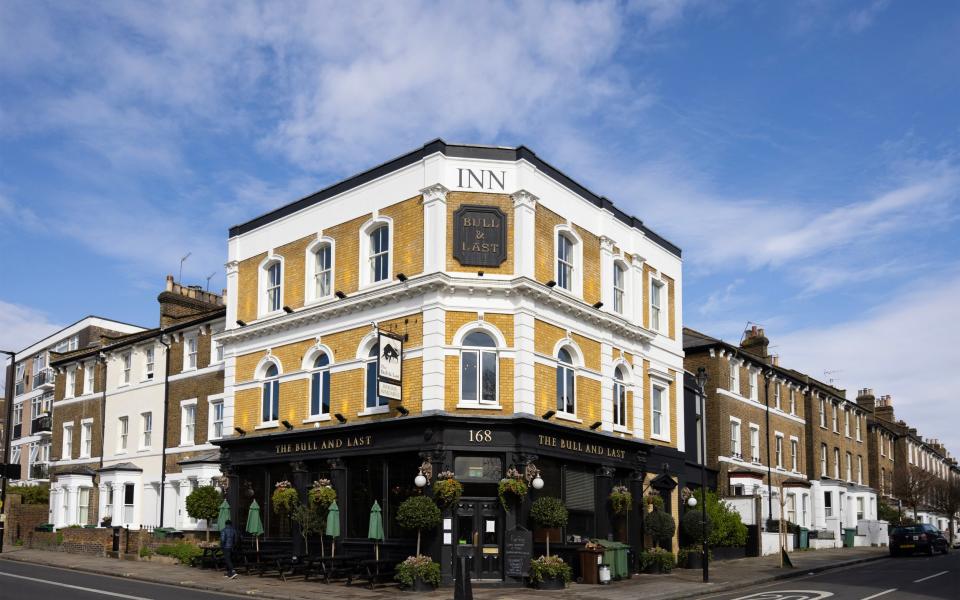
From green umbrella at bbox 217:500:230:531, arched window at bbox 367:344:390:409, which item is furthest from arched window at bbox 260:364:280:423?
arched window at bbox 367:344:390:409

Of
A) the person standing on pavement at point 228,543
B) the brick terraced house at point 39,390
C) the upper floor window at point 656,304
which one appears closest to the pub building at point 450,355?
the upper floor window at point 656,304

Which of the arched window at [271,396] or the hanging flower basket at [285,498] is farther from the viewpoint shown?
the arched window at [271,396]

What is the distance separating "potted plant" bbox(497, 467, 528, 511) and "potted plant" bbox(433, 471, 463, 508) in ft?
3.76

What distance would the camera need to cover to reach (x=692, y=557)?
108ft

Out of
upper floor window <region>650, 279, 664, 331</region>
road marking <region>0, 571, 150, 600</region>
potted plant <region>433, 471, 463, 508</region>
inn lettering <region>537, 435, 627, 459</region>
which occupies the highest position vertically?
upper floor window <region>650, 279, 664, 331</region>

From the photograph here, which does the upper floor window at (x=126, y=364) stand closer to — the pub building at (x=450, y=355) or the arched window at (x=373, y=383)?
the pub building at (x=450, y=355)

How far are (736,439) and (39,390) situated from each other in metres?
42.2

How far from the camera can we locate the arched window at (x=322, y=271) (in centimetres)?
3044

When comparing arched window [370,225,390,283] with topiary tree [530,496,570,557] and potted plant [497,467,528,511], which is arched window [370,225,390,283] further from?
topiary tree [530,496,570,557]

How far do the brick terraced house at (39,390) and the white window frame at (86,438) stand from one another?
7317 millimetres

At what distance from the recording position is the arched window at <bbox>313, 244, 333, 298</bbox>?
1198 inches

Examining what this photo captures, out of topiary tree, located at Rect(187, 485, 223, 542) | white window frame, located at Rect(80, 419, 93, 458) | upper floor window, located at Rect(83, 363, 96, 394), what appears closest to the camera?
topiary tree, located at Rect(187, 485, 223, 542)

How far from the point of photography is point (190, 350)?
1572 inches

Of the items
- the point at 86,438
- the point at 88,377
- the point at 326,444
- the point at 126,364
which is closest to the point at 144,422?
the point at 126,364
